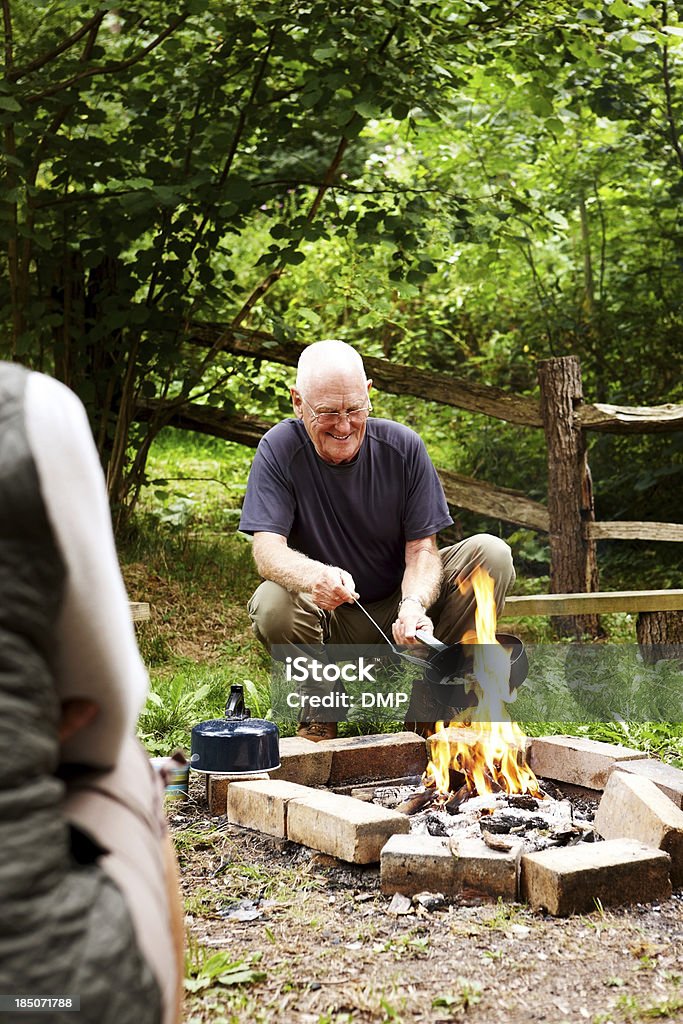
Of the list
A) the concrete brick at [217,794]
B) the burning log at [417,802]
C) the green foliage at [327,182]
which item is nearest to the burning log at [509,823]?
the burning log at [417,802]

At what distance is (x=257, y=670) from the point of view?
5242mm

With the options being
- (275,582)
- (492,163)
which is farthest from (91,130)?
(275,582)

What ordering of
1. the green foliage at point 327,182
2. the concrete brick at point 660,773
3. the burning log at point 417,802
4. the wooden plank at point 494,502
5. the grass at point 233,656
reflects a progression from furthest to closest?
the wooden plank at point 494,502 < the green foliage at point 327,182 < the grass at point 233,656 < the burning log at point 417,802 < the concrete brick at point 660,773

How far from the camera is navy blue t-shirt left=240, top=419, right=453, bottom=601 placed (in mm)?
3955

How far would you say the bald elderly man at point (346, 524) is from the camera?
3.81m

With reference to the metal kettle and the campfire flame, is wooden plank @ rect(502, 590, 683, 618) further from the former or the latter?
the metal kettle

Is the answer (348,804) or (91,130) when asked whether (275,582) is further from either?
(91,130)

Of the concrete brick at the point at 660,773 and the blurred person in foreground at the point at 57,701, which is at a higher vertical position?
the blurred person in foreground at the point at 57,701

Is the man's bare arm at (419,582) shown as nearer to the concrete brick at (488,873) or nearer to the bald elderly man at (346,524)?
the bald elderly man at (346,524)

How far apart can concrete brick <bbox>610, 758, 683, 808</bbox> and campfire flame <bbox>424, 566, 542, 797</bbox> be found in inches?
11.8

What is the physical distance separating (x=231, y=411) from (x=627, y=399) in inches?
122

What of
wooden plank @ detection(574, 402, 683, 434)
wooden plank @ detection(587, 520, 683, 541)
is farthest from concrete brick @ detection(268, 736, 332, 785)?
wooden plank @ detection(574, 402, 683, 434)

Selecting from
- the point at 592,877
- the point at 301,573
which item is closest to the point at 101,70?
the point at 301,573

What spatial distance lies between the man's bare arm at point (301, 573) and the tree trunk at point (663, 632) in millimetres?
1680
